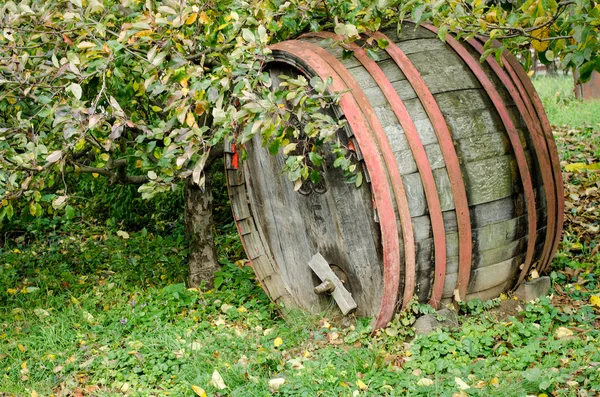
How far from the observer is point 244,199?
4590 millimetres

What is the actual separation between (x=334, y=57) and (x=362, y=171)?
2.13ft

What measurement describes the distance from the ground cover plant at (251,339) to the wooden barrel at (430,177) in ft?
0.79

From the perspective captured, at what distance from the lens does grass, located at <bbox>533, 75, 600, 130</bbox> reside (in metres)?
7.60

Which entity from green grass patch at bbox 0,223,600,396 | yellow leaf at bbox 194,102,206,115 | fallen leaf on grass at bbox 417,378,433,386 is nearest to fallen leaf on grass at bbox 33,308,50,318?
green grass patch at bbox 0,223,600,396

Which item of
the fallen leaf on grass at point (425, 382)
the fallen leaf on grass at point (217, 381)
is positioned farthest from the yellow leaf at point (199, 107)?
the fallen leaf on grass at point (425, 382)

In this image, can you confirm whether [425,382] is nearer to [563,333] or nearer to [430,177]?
[563,333]

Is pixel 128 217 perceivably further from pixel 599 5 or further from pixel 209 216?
pixel 599 5

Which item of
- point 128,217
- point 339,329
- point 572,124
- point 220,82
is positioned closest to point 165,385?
point 339,329

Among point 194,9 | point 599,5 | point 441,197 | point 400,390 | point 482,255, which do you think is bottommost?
point 400,390

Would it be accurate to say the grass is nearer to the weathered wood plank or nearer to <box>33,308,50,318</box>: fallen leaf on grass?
the weathered wood plank

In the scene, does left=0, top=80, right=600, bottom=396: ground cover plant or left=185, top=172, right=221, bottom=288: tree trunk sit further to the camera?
left=185, top=172, right=221, bottom=288: tree trunk

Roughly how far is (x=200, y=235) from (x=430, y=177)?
2184mm

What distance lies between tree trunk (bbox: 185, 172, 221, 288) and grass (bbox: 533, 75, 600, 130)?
4452mm

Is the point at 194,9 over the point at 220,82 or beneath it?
over
